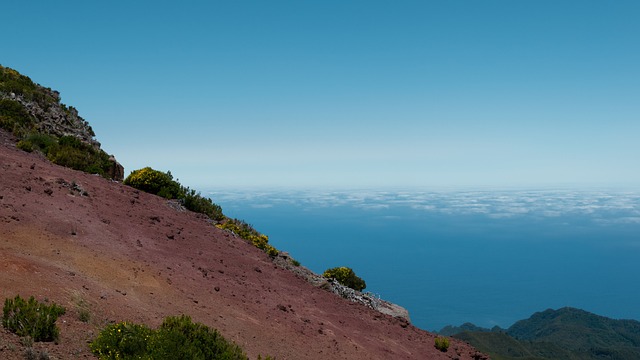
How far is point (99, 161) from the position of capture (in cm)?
2712

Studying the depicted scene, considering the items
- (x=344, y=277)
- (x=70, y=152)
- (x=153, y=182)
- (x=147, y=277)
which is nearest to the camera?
(x=147, y=277)

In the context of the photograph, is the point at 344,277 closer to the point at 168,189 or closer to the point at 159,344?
the point at 168,189

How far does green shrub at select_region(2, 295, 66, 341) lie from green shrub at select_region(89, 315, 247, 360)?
0.86 metres

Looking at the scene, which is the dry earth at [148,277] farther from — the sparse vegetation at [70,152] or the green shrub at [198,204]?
the green shrub at [198,204]

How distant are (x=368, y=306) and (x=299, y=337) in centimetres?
1135

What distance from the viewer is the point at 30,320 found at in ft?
26.6

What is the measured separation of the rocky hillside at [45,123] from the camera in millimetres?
25625

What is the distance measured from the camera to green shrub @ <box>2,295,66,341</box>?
A: 788 cm

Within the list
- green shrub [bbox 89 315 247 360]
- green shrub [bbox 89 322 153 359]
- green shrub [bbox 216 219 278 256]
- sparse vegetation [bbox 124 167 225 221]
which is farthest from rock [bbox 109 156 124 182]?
green shrub [bbox 89 322 153 359]

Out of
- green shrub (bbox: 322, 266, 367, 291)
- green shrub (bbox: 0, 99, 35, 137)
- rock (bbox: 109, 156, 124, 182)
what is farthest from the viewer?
green shrub (bbox: 322, 266, 367, 291)

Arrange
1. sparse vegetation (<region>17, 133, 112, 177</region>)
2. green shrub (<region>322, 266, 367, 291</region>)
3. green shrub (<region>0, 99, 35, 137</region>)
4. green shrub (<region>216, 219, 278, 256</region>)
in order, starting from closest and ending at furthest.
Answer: sparse vegetation (<region>17, 133, 112, 177</region>)
green shrub (<region>216, 219, 278, 256</region>)
green shrub (<region>0, 99, 35, 137</region>)
green shrub (<region>322, 266, 367, 291</region>)

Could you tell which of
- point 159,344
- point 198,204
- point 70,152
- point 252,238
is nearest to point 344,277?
point 252,238

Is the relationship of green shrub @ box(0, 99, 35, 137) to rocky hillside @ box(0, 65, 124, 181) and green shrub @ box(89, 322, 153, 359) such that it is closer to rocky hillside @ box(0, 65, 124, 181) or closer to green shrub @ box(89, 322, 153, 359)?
rocky hillside @ box(0, 65, 124, 181)

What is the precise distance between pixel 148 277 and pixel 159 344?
21.2 ft
